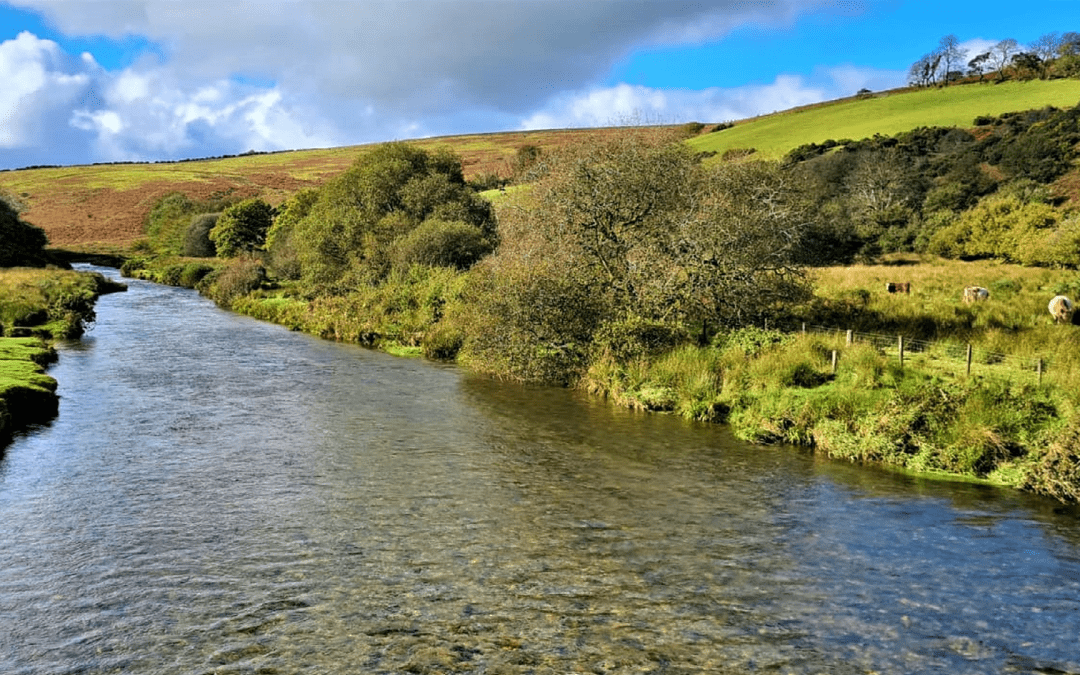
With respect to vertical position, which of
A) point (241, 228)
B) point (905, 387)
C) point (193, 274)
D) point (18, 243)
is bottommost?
point (905, 387)

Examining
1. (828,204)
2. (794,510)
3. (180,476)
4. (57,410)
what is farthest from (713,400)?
(828,204)

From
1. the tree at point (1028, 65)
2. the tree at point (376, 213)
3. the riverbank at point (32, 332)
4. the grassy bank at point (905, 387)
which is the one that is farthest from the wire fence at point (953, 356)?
the tree at point (1028, 65)

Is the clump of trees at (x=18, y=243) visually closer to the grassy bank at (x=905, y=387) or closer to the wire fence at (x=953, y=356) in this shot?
the grassy bank at (x=905, y=387)

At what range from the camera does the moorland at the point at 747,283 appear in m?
18.5

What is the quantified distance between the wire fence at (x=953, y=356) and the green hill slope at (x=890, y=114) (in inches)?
2432

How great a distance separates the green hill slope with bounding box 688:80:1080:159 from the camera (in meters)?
86.6

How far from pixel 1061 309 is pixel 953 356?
327 inches

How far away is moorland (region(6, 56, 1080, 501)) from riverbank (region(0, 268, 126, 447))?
11.8m

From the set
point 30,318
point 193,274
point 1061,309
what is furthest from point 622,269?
point 193,274

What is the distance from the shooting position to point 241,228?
89.9m

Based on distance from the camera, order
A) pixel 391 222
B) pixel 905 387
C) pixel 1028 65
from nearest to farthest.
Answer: pixel 905 387 → pixel 391 222 → pixel 1028 65

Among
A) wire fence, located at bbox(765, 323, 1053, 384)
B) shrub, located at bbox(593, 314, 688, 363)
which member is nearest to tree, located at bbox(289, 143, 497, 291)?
shrub, located at bbox(593, 314, 688, 363)

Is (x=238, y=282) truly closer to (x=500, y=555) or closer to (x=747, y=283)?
(x=747, y=283)

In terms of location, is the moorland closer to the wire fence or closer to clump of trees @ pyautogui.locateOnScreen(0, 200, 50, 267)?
the wire fence
